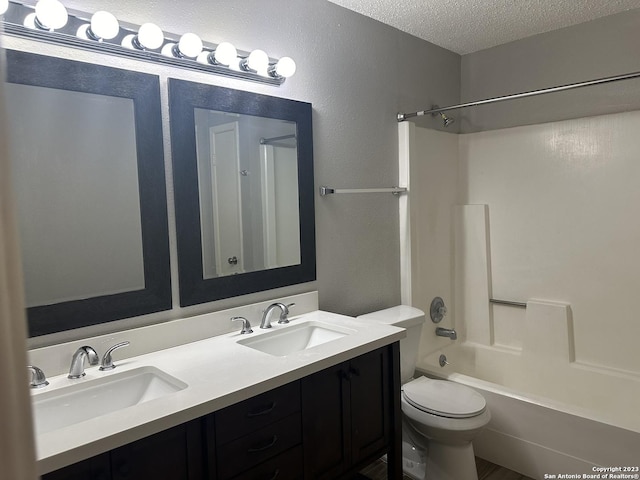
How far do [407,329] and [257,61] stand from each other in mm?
1498

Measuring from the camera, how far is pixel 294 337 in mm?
2041

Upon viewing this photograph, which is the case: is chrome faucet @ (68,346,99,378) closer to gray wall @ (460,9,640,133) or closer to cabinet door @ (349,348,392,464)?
cabinet door @ (349,348,392,464)

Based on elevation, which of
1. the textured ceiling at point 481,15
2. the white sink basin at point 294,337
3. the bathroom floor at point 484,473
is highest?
the textured ceiling at point 481,15

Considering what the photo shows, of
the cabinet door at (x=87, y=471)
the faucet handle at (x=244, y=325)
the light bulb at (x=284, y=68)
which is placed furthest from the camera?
the light bulb at (x=284, y=68)

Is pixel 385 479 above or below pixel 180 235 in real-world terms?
below

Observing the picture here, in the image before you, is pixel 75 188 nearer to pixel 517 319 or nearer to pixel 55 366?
pixel 55 366

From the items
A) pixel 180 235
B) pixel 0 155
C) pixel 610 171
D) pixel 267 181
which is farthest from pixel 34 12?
pixel 610 171

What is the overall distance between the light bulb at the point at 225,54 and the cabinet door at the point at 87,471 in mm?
1411

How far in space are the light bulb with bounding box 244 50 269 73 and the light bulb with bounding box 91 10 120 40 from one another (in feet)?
1.83

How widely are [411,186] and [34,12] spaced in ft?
6.65

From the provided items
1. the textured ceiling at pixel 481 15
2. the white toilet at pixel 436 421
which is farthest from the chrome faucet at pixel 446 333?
the textured ceiling at pixel 481 15

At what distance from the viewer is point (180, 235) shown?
1.78 m

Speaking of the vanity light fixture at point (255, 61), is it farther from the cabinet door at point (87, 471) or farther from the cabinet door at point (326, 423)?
the cabinet door at point (87, 471)

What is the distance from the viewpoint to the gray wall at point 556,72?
2611mm
